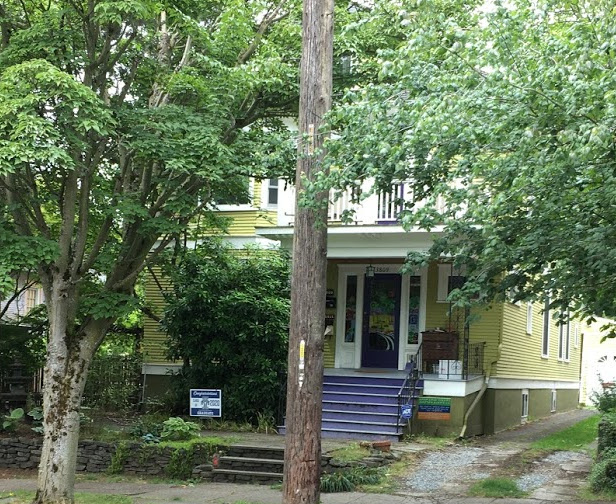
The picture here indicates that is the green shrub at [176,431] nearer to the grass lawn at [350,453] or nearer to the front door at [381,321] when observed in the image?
the grass lawn at [350,453]

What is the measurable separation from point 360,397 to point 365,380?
0.74 m

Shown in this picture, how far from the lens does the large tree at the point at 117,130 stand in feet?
33.1

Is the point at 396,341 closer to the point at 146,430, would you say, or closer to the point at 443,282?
the point at 443,282

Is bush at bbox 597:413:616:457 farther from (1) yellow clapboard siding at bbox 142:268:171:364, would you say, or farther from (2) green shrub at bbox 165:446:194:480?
(1) yellow clapboard siding at bbox 142:268:171:364

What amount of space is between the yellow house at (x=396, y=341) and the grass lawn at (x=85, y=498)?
454 centimetres

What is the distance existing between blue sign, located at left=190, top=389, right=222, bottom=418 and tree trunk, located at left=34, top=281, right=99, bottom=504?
10.9 feet

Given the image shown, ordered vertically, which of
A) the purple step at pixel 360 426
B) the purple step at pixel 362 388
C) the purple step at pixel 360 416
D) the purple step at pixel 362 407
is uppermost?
the purple step at pixel 362 388

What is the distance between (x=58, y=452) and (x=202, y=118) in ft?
15.8

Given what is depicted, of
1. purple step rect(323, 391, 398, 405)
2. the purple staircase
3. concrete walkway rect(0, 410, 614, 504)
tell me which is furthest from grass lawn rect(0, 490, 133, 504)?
purple step rect(323, 391, 398, 405)

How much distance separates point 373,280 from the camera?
60.6ft

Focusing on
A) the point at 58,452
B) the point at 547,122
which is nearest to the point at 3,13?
the point at 58,452

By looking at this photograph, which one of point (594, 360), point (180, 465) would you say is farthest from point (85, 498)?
point (594, 360)

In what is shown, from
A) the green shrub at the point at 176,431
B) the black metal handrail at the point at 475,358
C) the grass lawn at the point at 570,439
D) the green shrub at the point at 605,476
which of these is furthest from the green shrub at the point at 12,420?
the green shrub at the point at 605,476

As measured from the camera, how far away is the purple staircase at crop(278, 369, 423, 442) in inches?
589
